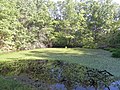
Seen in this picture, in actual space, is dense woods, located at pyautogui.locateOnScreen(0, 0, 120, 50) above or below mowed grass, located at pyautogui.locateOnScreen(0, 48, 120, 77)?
above

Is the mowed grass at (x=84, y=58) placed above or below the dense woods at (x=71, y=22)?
below

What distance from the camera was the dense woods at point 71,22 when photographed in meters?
33.0

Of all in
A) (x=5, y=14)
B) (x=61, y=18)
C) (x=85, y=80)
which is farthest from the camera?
(x=61, y=18)

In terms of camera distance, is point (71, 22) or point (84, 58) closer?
point (84, 58)

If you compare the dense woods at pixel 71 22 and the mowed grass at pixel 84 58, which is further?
the dense woods at pixel 71 22

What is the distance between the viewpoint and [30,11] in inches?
1332

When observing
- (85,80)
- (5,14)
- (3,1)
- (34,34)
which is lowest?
(85,80)

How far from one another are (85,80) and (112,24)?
91.8 ft

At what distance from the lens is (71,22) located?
36938 millimetres

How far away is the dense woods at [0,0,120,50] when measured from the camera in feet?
108

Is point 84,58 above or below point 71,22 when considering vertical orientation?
below

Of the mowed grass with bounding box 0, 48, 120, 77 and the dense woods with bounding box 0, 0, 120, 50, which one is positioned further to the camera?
the dense woods with bounding box 0, 0, 120, 50

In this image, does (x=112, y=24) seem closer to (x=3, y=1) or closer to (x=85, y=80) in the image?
(x=3, y=1)

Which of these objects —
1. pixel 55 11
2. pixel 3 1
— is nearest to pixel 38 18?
pixel 55 11
